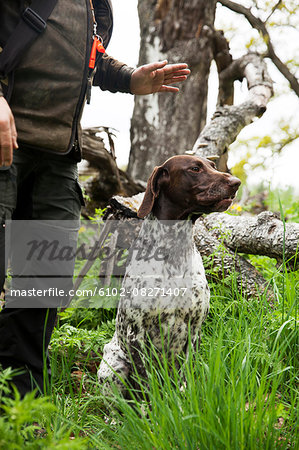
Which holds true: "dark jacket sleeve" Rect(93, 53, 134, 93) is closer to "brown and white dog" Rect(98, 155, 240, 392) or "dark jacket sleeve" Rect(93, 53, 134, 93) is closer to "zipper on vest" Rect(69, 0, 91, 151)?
"zipper on vest" Rect(69, 0, 91, 151)

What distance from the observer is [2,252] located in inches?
86.4

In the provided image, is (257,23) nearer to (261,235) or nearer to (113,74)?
(261,235)

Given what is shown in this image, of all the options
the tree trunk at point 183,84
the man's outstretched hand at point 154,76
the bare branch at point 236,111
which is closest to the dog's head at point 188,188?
the man's outstretched hand at point 154,76

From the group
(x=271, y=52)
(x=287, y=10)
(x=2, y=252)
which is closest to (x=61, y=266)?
(x=2, y=252)

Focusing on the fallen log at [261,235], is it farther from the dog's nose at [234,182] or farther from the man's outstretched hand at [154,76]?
the man's outstretched hand at [154,76]

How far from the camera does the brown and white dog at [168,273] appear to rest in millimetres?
2256

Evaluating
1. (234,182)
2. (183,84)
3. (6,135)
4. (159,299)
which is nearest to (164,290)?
(159,299)

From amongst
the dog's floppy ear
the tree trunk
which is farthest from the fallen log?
the tree trunk

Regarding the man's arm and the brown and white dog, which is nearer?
the brown and white dog

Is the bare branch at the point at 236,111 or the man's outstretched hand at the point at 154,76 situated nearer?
the man's outstretched hand at the point at 154,76

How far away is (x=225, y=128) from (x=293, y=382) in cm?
315

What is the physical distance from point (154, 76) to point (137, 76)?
109 millimetres

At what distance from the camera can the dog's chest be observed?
2260mm

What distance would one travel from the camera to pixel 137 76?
2674 mm
